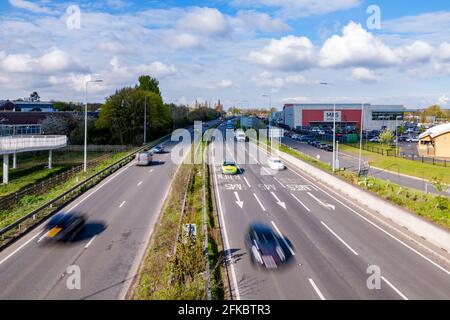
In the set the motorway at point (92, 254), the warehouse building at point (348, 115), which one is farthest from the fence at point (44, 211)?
the warehouse building at point (348, 115)

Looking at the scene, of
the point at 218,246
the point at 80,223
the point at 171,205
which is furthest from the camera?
the point at 171,205

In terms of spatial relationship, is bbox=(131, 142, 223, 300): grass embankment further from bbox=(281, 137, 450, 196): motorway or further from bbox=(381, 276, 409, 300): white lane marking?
bbox=(281, 137, 450, 196): motorway

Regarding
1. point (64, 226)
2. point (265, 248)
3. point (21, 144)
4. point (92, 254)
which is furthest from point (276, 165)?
point (92, 254)

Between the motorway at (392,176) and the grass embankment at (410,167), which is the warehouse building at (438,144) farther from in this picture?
the motorway at (392,176)

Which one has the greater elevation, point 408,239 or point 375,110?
point 375,110

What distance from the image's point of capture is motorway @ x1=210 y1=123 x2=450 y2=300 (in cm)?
1348

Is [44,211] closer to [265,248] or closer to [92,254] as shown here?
[92,254]

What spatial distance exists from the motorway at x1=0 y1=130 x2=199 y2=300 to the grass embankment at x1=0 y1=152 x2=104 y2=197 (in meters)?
12.7

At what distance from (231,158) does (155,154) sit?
11130 mm

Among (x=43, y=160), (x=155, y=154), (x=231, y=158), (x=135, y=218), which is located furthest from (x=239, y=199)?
(x=43, y=160)
